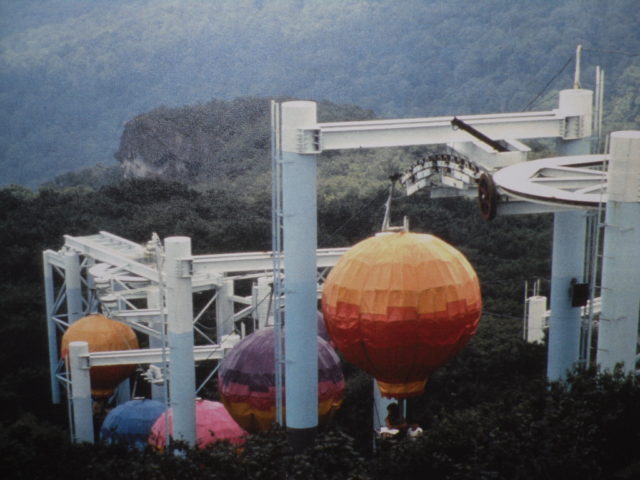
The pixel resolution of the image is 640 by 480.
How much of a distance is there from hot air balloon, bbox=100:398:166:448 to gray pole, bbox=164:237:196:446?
7.69 ft

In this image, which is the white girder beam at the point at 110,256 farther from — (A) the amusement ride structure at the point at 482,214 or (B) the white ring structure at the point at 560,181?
(B) the white ring structure at the point at 560,181

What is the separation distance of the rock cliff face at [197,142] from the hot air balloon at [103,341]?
223ft

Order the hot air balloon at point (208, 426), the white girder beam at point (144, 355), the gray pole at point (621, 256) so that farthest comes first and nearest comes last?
the white girder beam at point (144, 355) < the hot air balloon at point (208, 426) < the gray pole at point (621, 256)

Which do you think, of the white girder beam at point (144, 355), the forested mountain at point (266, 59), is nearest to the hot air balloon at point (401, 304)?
the white girder beam at point (144, 355)

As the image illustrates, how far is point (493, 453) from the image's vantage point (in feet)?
51.9

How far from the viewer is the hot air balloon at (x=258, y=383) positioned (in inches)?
838

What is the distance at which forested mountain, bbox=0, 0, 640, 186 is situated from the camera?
103750mm

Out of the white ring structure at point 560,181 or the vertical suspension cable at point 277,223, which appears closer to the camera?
the white ring structure at point 560,181

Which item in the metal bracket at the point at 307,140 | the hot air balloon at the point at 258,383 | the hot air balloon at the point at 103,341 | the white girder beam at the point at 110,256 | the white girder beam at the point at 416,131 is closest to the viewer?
the metal bracket at the point at 307,140

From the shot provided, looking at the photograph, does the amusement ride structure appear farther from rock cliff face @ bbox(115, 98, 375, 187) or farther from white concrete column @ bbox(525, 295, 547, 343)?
rock cliff face @ bbox(115, 98, 375, 187)

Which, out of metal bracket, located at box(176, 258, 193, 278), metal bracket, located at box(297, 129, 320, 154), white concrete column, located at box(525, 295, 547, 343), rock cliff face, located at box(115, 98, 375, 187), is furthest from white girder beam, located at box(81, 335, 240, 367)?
rock cliff face, located at box(115, 98, 375, 187)

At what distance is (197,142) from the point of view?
330 ft

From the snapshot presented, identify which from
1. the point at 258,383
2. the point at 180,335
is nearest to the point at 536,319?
the point at 258,383

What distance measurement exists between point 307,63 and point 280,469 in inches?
4076
